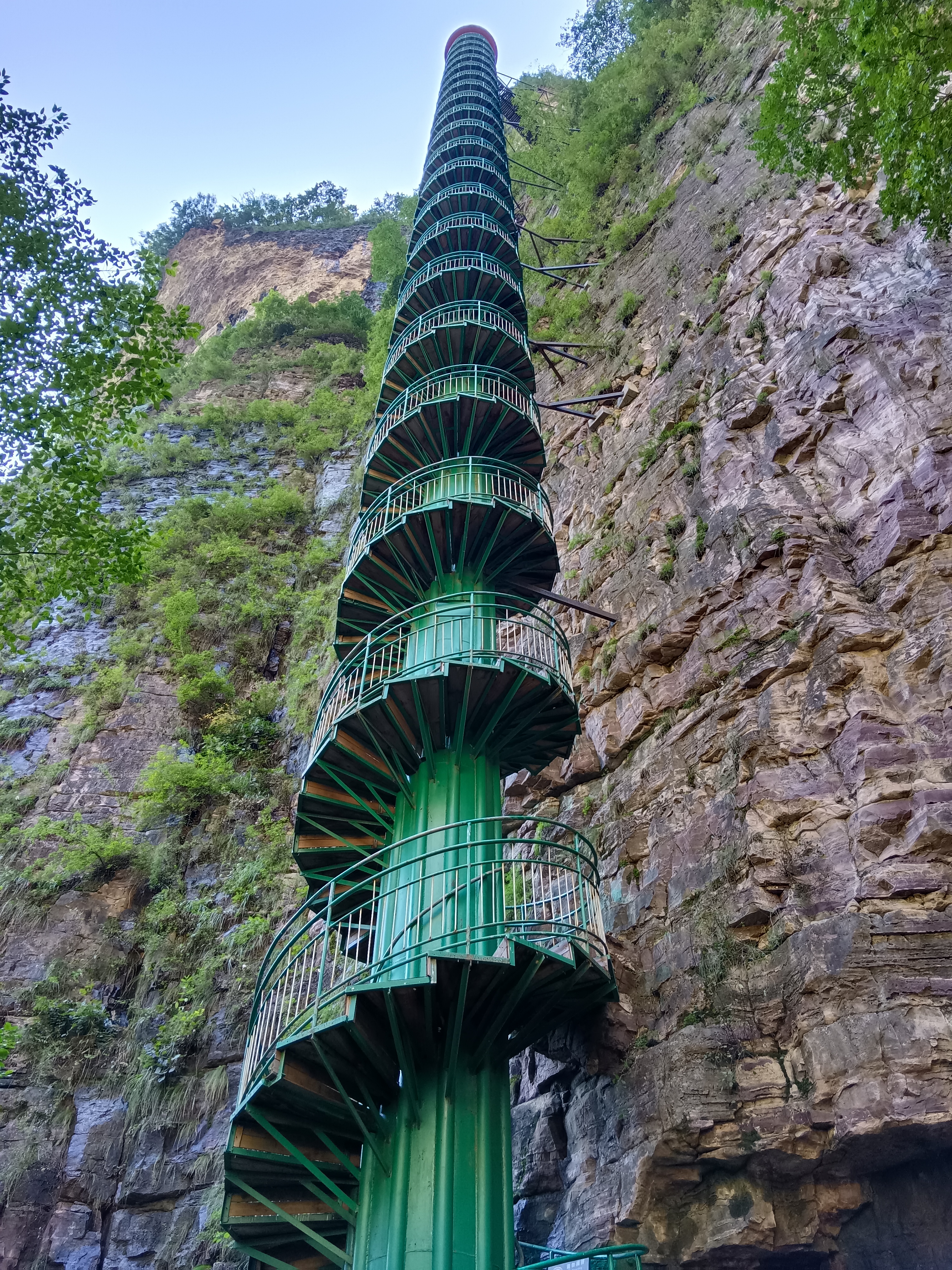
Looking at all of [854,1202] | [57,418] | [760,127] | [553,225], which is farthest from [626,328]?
[854,1202]

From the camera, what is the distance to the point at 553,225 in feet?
76.7

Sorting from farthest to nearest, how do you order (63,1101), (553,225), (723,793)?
1. (553,225)
2. (63,1101)
3. (723,793)

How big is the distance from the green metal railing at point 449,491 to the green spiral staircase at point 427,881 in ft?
0.15

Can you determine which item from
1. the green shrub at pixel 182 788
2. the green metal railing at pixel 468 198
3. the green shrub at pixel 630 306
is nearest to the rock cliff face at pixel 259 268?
the green metal railing at pixel 468 198

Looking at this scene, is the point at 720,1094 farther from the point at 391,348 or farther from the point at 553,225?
the point at 553,225

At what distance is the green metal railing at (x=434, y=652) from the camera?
8.90 metres

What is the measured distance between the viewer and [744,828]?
7.71m

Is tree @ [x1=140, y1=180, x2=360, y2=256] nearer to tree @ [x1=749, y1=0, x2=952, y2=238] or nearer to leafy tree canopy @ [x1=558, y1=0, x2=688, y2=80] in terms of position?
leafy tree canopy @ [x1=558, y1=0, x2=688, y2=80]

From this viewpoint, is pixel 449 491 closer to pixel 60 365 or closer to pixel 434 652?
pixel 434 652

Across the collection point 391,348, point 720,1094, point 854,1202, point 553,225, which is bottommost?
point 854,1202

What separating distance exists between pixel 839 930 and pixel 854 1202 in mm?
1767

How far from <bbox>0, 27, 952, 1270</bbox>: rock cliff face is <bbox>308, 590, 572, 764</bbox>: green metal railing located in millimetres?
1348

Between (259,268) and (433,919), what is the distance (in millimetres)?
39840

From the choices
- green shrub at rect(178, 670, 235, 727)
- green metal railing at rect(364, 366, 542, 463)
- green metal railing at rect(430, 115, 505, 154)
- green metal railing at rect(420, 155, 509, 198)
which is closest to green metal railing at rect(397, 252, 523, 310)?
green metal railing at rect(364, 366, 542, 463)
